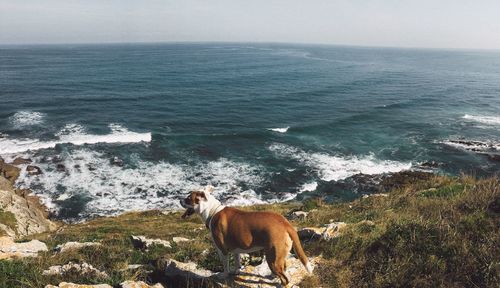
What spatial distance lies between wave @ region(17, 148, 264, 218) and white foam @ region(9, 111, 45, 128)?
1389 cm

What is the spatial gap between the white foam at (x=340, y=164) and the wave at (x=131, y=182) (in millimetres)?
5448

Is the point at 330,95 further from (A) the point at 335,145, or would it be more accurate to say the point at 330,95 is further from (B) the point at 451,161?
(B) the point at 451,161

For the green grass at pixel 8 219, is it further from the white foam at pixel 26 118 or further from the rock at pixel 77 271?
the white foam at pixel 26 118

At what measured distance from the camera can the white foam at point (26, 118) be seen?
46.8 m

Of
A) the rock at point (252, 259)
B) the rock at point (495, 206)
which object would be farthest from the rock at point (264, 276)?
the rock at point (495, 206)

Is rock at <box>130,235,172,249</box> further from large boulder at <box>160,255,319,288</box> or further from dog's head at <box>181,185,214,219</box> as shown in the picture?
dog's head at <box>181,185,214,219</box>

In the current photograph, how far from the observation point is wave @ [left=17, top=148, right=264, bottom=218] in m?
28.9

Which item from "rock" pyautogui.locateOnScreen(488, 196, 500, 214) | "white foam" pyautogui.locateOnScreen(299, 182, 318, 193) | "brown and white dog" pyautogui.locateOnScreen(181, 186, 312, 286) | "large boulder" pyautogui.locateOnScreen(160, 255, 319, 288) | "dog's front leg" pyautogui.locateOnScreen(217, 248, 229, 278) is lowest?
"white foam" pyautogui.locateOnScreen(299, 182, 318, 193)

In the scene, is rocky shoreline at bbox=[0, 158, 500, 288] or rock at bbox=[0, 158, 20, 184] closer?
rocky shoreline at bbox=[0, 158, 500, 288]

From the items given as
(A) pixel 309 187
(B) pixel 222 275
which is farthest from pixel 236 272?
(A) pixel 309 187

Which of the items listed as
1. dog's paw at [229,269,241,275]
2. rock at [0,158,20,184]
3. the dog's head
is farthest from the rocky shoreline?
rock at [0,158,20,184]

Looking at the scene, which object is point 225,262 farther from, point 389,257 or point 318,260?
point 389,257

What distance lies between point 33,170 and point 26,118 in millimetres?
20320

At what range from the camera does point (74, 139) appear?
41.6 m
